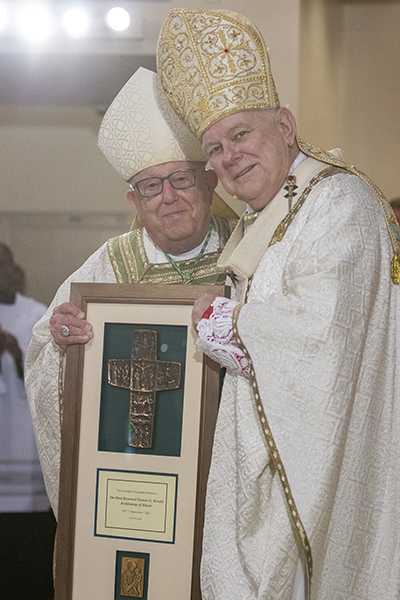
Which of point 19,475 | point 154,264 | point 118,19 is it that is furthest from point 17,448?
point 118,19

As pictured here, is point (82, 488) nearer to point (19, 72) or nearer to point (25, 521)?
point (25, 521)

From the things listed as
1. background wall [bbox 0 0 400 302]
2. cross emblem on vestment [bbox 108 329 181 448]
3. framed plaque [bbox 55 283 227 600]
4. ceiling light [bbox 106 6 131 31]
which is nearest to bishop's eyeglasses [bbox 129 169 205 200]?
framed plaque [bbox 55 283 227 600]

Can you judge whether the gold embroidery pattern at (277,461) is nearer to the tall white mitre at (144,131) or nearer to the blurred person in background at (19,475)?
the tall white mitre at (144,131)

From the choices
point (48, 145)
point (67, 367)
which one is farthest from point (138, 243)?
point (48, 145)

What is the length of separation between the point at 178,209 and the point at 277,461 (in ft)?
4.10

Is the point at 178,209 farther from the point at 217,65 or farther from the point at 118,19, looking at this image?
the point at 118,19

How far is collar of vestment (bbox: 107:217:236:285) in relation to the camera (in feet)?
9.39

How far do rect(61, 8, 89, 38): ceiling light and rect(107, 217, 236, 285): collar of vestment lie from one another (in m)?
2.20

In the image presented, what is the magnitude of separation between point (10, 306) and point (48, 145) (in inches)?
64.2

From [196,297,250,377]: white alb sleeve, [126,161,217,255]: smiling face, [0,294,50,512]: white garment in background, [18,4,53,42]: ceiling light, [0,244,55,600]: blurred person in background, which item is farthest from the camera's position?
[0,294,50,512]: white garment in background

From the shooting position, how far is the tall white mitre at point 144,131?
111 inches

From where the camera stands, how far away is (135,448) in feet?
7.72

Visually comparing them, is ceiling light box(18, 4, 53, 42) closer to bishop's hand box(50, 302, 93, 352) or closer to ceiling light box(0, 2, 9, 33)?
ceiling light box(0, 2, 9, 33)

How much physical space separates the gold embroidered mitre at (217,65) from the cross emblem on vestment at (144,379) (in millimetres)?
793
